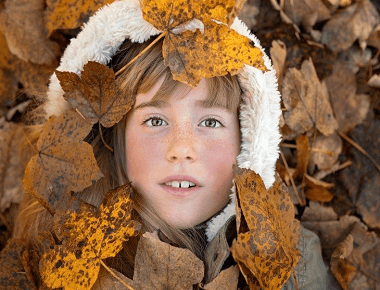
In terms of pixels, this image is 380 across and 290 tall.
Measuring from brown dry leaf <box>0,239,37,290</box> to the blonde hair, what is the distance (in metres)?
0.08

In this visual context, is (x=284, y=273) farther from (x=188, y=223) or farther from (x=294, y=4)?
(x=294, y=4)

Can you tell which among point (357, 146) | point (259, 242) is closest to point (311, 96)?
point (357, 146)

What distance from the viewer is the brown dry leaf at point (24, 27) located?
5.35 ft

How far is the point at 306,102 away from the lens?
5.32 feet

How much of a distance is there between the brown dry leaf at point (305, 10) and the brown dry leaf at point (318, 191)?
2.05ft

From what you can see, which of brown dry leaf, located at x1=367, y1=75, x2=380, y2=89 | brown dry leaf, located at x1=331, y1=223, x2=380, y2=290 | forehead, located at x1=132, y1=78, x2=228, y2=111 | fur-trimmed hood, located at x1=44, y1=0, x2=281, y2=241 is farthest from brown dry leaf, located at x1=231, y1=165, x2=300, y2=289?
brown dry leaf, located at x1=367, y1=75, x2=380, y2=89

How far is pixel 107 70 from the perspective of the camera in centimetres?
130

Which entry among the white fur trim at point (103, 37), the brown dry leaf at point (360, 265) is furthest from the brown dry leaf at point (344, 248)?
the white fur trim at point (103, 37)

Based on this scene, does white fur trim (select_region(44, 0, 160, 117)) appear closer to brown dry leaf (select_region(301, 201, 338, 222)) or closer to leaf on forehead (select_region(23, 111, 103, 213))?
leaf on forehead (select_region(23, 111, 103, 213))

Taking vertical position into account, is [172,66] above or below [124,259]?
above

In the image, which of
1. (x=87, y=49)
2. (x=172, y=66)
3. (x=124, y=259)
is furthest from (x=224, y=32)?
(x=124, y=259)

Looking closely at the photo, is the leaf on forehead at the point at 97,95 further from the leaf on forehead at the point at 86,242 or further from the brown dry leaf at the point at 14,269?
the brown dry leaf at the point at 14,269

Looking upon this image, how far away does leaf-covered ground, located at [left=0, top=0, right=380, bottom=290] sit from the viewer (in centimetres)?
163

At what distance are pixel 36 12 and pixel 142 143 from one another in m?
0.70
